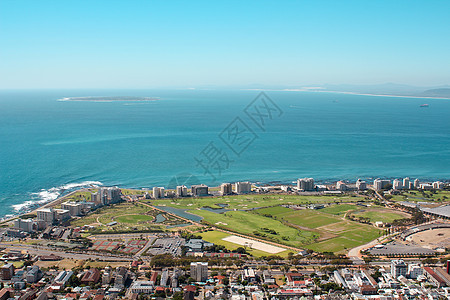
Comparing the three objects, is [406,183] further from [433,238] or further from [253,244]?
[253,244]

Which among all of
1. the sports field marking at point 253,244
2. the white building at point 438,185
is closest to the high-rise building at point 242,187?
the sports field marking at point 253,244

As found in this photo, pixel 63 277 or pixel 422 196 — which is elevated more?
pixel 63 277

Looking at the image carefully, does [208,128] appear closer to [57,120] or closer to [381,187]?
[57,120]

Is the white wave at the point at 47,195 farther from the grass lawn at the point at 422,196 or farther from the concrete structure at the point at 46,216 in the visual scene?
the grass lawn at the point at 422,196

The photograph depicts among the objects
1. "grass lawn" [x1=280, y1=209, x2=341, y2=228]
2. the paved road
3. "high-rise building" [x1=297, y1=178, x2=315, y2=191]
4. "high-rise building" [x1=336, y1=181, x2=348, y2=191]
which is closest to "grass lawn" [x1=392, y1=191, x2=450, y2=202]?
"high-rise building" [x1=336, y1=181, x2=348, y2=191]

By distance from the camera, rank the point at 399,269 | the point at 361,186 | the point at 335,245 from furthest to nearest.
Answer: the point at 361,186
the point at 335,245
the point at 399,269

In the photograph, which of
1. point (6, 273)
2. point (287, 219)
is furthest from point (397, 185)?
point (6, 273)
